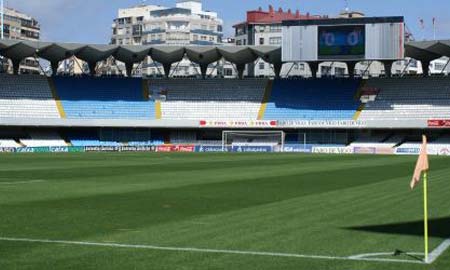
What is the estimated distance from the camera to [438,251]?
12.1 meters

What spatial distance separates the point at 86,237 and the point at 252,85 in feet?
252

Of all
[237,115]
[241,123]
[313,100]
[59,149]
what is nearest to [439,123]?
[313,100]

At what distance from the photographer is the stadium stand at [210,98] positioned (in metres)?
86.1

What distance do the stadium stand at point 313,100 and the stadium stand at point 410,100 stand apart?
2.20 meters

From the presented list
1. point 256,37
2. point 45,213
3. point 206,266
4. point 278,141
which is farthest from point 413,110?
point 256,37

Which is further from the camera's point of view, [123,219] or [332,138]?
[332,138]

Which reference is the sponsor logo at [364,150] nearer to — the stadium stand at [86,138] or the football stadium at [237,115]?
the football stadium at [237,115]

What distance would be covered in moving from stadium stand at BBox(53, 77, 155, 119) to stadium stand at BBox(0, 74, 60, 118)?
5.01 ft

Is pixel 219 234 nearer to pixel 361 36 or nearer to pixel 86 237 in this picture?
pixel 86 237

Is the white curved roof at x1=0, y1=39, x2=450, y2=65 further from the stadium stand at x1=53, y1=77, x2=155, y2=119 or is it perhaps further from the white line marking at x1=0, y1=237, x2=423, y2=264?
the white line marking at x1=0, y1=237, x2=423, y2=264

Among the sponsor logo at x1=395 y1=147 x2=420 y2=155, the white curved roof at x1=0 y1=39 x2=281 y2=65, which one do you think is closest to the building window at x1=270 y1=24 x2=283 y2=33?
the white curved roof at x1=0 y1=39 x2=281 y2=65

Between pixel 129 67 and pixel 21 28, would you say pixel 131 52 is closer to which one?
pixel 129 67

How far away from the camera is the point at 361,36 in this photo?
78688 mm

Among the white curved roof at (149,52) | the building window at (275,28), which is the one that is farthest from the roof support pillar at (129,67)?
the building window at (275,28)
